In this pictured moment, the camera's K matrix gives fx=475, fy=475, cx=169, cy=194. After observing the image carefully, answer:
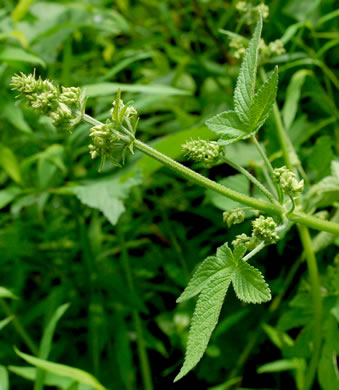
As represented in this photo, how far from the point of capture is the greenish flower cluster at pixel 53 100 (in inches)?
24.2

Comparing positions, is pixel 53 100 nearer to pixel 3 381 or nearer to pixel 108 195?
pixel 108 195

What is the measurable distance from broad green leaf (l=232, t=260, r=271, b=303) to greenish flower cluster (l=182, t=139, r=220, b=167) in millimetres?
147

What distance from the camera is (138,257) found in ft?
5.00

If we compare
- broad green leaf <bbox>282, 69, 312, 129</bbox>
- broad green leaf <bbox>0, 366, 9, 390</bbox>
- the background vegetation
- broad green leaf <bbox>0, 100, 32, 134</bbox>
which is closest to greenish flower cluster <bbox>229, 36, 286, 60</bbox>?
the background vegetation

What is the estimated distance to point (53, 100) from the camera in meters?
0.62

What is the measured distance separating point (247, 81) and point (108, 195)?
543 millimetres

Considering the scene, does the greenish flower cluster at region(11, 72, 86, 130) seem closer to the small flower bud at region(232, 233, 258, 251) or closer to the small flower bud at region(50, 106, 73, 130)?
the small flower bud at region(50, 106, 73, 130)

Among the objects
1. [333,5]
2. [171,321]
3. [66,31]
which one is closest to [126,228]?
[171,321]

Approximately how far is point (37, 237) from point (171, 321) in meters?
0.55

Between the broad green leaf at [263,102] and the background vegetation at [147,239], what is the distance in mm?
406

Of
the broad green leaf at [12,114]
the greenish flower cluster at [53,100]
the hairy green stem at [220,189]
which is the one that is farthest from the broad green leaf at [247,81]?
the broad green leaf at [12,114]

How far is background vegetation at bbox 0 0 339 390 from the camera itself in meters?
1.13

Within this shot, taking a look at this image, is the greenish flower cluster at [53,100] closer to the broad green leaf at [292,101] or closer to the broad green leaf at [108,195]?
the broad green leaf at [108,195]

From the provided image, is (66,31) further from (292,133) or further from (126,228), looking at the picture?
(292,133)
